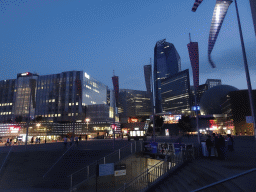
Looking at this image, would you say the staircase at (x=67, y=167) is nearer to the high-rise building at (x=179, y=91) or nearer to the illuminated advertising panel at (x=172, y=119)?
the illuminated advertising panel at (x=172, y=119)

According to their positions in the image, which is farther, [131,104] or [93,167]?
[131,104]

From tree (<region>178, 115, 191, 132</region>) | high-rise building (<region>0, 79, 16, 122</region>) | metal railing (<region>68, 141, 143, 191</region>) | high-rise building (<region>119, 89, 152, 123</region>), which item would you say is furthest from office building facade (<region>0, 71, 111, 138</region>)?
metal railing (<region>68, 141, 143, 191</region>)

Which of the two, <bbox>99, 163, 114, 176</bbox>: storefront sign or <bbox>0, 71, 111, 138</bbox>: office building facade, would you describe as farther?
<bbox>0, 71, 111, 138</bbox>: office building facade

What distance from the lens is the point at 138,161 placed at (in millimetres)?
20859

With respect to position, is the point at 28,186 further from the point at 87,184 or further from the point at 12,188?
the point at 87,184

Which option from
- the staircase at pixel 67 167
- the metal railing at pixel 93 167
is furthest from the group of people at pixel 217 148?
the staircase at pixel 67 167

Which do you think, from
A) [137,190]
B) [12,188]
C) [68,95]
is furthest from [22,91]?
[137,190]

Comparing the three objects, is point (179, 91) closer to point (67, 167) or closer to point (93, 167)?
point (67, 167)

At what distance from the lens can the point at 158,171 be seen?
41.6ft

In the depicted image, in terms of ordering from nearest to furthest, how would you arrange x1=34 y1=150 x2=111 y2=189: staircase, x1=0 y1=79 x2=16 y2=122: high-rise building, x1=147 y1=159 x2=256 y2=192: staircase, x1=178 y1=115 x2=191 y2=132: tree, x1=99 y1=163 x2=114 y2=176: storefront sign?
1. x1=147 y1=159 x2=256 y2=192: staircase
2. x1=99 y1=163 x2=114 y2=176: storefront sign
3. x1=34 y1=150 x2=111 y2=189: staircase
4. x1=178 y1=115 x2=191 y2=132: tree
5. x1=0 y1=79 x2=16 y2=122: high-rise building

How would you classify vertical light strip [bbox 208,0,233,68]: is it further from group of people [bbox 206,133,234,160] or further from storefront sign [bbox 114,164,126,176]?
storefront sign [bbox 114,164,126,176]

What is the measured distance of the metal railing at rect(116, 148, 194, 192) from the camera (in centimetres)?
1239

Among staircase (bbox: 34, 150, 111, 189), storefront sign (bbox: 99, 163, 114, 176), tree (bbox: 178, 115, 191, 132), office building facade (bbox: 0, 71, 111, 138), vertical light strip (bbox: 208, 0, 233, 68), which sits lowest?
staircase (bbox: 34, 150, 111, 189)

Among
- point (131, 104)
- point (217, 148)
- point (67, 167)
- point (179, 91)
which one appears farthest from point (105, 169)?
point (179, 91)
